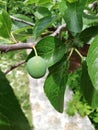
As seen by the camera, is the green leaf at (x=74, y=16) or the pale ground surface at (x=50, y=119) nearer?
the green leaf at (x=74, y=16)

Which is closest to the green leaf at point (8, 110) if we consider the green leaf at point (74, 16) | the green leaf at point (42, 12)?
the green leaf at point (74, 16)

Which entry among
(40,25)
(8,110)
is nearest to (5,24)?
(40,25)

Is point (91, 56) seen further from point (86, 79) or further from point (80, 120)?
point (80, 120)

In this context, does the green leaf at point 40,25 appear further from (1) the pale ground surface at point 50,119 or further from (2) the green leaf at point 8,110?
(1) the pale ground surface at point 50,119

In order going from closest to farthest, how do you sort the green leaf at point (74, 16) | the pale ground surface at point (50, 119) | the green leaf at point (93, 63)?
the green leaf at point (93, 63)
the green leaf at point (74, 16)
the pale ground surface at point (50, 119)

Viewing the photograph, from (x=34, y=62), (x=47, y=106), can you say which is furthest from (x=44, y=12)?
(x=47, y=106)

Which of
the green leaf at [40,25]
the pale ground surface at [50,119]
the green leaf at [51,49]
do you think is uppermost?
the green leaf at [40,25]

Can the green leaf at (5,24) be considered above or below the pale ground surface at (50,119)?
above

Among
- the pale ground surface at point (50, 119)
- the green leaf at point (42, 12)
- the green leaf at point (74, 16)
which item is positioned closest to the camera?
the green leaf at point (74, 16)
